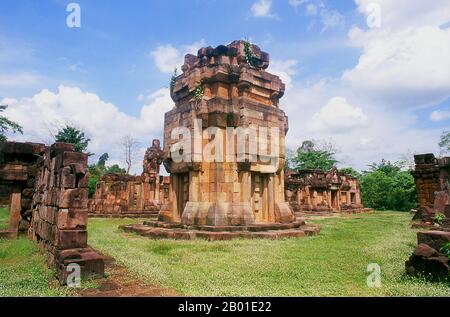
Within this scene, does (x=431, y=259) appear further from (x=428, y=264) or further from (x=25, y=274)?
(x=25, y=274)

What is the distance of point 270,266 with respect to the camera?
581 centimetres

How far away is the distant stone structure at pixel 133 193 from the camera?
2227 centimetres

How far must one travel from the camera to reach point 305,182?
2809cm

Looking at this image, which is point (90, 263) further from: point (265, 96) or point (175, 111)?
point (265, 96)

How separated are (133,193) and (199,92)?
13722mm

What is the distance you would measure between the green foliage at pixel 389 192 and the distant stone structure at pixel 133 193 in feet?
87.0

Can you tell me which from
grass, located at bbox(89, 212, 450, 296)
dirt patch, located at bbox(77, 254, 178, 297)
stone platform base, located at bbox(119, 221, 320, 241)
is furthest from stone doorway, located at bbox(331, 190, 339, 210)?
dirt patch, located at bbox(77, 254, 178, 297)

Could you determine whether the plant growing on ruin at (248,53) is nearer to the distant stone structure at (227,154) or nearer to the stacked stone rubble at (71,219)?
the distant stone structure at (227,154)

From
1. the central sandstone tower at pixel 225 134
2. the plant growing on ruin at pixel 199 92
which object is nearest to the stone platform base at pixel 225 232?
the central sandstone tower at pixel 225 134

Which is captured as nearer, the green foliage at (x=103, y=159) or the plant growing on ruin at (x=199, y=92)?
the plant growing on ruin at (x=199, y=92)

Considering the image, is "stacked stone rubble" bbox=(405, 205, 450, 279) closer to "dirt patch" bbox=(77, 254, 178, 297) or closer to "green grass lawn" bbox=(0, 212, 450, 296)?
"green grass lawn" bbox=(0, 212, 450, 296)

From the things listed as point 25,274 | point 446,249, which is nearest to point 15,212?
point 25,274

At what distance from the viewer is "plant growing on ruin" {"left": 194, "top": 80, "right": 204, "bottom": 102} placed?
37.4 ft
